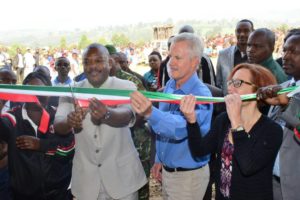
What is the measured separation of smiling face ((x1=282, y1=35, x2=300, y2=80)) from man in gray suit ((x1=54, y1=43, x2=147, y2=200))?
1423 millimetres

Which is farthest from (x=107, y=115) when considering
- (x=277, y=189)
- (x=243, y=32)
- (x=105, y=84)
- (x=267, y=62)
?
(x=243, y=32)

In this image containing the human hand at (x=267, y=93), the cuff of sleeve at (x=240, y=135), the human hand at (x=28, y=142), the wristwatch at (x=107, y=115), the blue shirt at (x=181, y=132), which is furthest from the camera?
the human hand at (x=28, y=142)

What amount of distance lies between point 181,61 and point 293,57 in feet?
3.28

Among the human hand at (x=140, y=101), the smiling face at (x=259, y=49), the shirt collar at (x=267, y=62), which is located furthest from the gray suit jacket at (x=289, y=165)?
the smiling face at (x=259, y=49)

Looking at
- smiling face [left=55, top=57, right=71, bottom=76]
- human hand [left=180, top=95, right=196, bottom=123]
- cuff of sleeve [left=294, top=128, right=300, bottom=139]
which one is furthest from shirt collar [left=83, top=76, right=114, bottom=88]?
smiling face [left=55, top=57, right=71, bottom=76]

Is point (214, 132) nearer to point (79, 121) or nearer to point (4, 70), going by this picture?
point (79, 121)

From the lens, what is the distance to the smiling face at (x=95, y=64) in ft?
11.5

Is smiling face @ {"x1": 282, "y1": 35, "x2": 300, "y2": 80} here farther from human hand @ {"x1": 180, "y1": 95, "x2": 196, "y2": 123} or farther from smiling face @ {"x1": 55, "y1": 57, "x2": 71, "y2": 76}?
smiling face @ {"x1": 55, "y1": 57, "x2": 71, "y2": 76}

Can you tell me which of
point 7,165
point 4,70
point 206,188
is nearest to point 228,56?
point 206,188

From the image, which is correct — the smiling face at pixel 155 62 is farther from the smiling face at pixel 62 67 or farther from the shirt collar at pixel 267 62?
→ the shirt collar at pixel 267 62

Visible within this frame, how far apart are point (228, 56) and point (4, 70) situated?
10.9 ft

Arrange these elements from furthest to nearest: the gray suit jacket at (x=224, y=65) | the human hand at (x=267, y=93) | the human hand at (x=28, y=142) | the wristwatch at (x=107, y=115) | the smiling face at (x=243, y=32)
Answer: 1. the smiling face at (x=243, y=32)
2. the gray suit jacket at (x=224, y=65)
3. the human hand at (x=28, y=142)
4. the wristwatch at (x=107, y=115)
5. the human hand at (x=267, y=93)

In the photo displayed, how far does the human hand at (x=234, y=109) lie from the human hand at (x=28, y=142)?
170cm

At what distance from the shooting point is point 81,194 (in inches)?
136
